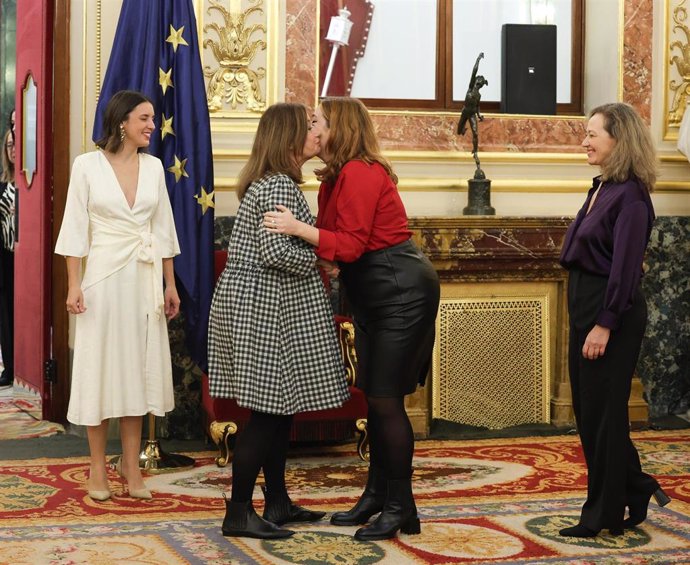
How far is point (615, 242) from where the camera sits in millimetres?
3973

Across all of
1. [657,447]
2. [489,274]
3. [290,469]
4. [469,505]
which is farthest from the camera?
[489,274]

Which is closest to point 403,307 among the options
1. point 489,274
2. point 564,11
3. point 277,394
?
point 277,394

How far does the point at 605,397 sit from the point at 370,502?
91 cm

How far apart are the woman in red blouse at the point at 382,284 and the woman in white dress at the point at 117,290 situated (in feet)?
3.11

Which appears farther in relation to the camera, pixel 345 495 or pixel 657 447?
pixel 657 447

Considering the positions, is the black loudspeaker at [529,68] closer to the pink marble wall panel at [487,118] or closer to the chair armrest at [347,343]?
the pink marble wall panel at [487,118]

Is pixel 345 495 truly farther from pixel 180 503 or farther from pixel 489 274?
pixel 489 274

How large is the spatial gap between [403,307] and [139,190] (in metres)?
1.31

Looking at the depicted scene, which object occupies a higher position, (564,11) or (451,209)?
(564,11)

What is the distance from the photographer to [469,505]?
15.1ft

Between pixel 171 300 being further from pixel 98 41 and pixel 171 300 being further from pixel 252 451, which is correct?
pixel 98 41

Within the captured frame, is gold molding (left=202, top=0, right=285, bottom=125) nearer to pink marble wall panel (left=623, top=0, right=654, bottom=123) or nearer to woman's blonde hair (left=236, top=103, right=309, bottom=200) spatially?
pink marble wall panel (left=623, top=0, right=654, bottom=123)

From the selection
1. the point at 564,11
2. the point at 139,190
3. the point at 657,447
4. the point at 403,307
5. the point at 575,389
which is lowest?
the point at 657,447

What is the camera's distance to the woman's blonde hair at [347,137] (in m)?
4.04
